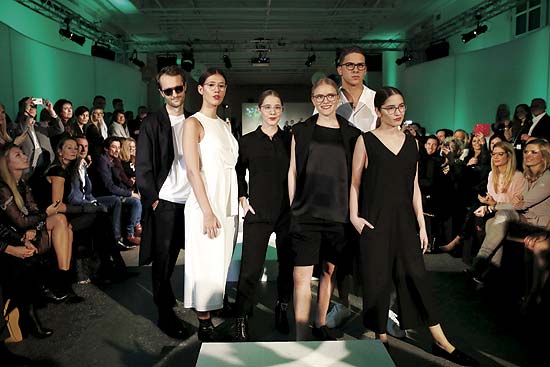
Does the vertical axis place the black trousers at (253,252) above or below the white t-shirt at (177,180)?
below

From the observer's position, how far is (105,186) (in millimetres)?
5730

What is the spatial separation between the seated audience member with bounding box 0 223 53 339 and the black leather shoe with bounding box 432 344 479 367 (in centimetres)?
240

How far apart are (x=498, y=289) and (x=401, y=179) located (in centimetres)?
200

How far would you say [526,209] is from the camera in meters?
3.79

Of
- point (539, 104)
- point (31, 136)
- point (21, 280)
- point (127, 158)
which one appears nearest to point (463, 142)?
point (539, 104)

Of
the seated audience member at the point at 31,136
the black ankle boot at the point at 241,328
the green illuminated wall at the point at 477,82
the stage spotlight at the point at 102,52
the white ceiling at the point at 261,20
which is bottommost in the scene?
the black ankle boot at the point at 241,328

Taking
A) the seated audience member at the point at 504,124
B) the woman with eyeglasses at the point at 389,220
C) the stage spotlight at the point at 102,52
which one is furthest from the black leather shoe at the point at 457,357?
the stage spotlight at the point at 102,52

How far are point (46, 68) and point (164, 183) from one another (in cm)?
769

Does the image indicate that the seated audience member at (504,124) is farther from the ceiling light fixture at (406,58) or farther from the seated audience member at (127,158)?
the ceiling light fixture at (406,58)

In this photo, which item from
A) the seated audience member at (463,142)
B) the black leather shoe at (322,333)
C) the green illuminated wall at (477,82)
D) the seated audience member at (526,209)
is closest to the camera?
the black leather shoe at (322,333)

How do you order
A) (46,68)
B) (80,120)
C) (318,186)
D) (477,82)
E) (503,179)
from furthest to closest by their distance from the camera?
(477,82) < (46,68) < (80,120) < (503,179) < (318,186)

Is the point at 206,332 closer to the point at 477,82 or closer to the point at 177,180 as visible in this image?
the point at 177,180

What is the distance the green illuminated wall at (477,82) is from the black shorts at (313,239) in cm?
717

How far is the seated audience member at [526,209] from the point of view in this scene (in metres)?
3.71
